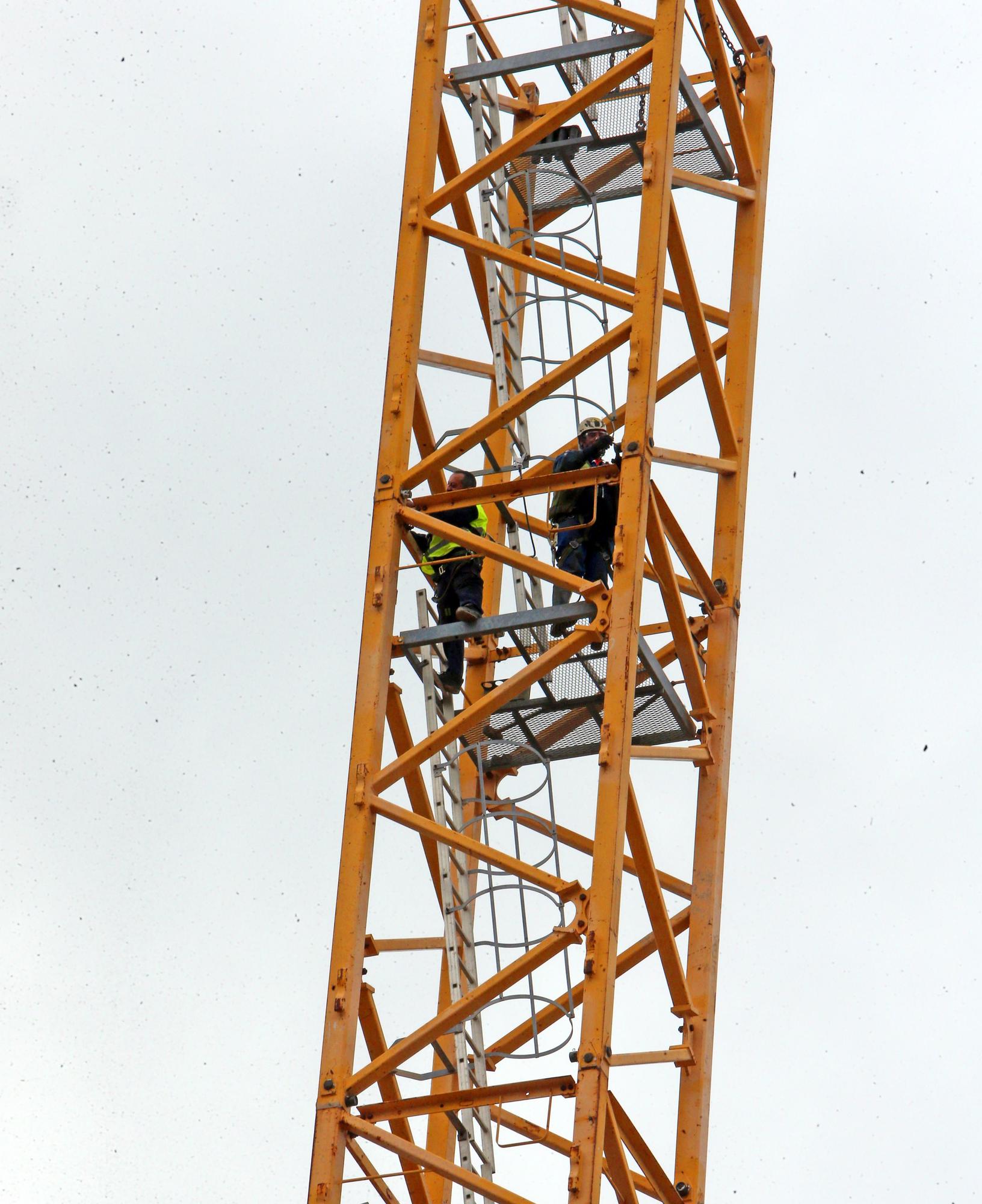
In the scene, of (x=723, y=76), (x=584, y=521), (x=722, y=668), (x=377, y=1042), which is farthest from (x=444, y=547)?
(x=723, y=76)

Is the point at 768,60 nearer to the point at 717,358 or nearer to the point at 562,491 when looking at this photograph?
the point at 717,358

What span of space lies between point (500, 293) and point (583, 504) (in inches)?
130

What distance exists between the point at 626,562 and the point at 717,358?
615 centimetres

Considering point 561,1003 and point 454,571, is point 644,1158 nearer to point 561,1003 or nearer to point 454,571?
point 561,1003

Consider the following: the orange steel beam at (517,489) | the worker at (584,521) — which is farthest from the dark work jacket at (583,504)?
the orange steel beam at (517,489)

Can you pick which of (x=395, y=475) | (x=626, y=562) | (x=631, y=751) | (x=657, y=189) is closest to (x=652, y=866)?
(x=631, y=751)

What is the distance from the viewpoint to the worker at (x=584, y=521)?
26.4m

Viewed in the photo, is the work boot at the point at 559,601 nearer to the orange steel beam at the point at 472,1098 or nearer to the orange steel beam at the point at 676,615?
the orange steel beam at the point at 676,615

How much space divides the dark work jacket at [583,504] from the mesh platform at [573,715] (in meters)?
1.02

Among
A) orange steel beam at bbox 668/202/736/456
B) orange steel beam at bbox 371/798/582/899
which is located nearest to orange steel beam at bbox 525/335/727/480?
orange steel beam at bbox 668/202/736/456

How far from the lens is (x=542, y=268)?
2689 centimetres

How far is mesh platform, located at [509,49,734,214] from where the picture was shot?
28.9m

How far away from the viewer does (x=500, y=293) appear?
2900cm

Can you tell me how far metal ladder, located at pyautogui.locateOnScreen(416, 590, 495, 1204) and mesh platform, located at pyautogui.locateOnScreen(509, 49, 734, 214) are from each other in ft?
16.9
